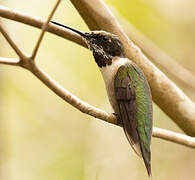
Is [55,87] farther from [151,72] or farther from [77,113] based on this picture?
[77,113]

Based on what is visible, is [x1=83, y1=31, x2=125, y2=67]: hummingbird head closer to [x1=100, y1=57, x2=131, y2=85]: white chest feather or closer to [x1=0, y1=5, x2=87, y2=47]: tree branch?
[x1=100, y1=57, x2=131, y2=85]: white chest feather

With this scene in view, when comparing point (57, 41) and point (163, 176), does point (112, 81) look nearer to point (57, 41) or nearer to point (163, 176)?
point (163, 176)

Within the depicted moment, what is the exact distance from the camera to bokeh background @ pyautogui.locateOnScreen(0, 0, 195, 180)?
4.92 metres

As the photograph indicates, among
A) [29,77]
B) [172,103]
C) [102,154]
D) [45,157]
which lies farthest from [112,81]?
[29,77]

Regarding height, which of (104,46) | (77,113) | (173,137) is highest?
(104,46)

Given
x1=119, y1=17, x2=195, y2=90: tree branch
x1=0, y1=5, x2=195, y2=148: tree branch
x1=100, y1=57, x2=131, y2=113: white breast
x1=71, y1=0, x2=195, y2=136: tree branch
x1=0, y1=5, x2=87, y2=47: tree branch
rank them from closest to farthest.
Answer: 1. x1=0, y1=5, x2=195, y2=148: tree branch
2. x1=0, y1=5, x2=87, y2=47: tree branch
3. x1=71, y1=0, x2=195, y2=136: tree branch
4. x1=100, y1=57, x2=131, y2=113: white breast
5. x1=119, y1=17, x2=195, y2=90: tree branch

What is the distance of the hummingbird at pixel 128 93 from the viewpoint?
2.76m

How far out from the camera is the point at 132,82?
288cm

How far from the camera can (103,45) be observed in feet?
9.79

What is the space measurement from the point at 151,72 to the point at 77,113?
3.24 meters

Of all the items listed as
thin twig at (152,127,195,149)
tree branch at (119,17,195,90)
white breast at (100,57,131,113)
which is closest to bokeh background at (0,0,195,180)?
tree branch at (119,17,195,90)

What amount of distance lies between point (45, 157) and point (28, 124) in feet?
1.96

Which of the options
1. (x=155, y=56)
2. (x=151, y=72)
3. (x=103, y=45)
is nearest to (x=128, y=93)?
(x=151, y=72)

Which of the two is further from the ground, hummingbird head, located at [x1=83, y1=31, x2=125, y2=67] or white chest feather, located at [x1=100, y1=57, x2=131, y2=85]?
hummingbird head, located at [x1=83, y1=31, x2=125, y2=67]
